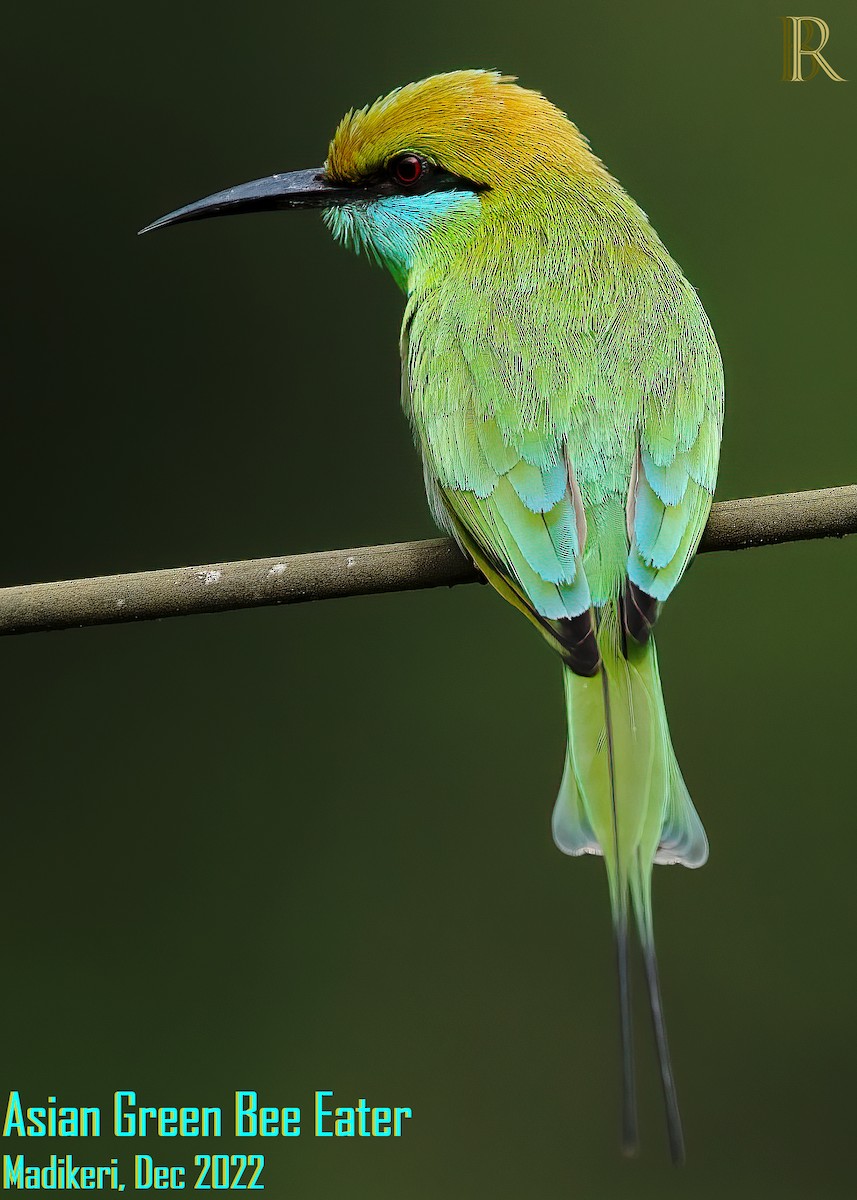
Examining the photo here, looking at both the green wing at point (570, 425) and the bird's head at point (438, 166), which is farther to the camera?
the bird's head at point (438, 166)

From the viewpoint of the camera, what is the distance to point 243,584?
1814 millimetres

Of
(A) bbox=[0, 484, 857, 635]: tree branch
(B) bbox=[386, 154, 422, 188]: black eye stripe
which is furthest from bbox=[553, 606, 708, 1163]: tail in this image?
(B) bbox=[386, 154, 422, 188]: black eye stripe

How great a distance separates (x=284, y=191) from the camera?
2.72 metres

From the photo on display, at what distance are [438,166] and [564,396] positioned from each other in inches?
27.4

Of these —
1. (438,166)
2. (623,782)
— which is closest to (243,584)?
(623,782)

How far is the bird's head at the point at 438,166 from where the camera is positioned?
249 cm

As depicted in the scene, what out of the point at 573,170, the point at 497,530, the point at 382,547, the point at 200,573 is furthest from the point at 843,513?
the point at 573,170

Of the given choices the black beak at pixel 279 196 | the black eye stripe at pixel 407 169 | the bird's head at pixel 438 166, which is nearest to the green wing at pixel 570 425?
the bird's head at pixel 438 166

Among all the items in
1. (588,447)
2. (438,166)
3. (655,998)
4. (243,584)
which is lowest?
(655,998)

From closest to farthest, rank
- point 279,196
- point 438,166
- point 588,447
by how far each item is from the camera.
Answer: point 588,447
point 438,166
point 279,196

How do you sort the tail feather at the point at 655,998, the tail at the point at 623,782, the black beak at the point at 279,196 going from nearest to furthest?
the tail feather at the point at 655,998 < the tail at the point at 623,782 < the black beak at the point at 279,196

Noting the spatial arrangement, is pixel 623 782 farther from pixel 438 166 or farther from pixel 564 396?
pixel 438 166

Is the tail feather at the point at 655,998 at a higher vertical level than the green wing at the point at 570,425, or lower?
lower

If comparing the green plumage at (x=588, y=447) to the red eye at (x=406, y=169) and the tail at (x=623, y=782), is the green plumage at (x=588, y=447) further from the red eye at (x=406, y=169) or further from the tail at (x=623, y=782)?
the red eye at (x=406, y=169)
